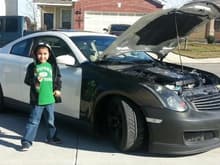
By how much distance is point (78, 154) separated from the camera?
5973 millimetres

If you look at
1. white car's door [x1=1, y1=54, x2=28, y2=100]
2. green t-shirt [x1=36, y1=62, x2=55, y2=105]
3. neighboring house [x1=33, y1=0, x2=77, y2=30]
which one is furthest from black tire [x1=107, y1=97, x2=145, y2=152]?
neighboring house [x1=33, y1=0, x2=77, y2=30]

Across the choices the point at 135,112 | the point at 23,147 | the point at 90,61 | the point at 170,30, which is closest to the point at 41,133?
the point at 23,147

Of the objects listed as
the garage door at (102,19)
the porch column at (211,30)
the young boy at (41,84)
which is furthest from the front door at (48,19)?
the young boy at (41,84)

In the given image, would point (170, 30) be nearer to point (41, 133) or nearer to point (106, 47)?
point (106, 47)

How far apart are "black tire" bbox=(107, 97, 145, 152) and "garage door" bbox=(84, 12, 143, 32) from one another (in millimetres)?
35546

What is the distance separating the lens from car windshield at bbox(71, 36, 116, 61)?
671cm

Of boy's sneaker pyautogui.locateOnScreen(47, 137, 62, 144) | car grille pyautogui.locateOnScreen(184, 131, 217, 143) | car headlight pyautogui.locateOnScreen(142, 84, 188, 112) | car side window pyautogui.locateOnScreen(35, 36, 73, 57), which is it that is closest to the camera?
car headlight pyautogui.locateOnScreen(142, 84, 188, 112)

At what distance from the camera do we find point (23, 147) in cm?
608

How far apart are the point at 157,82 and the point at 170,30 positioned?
1279mm

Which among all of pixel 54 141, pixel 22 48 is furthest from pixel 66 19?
pixel 54 141

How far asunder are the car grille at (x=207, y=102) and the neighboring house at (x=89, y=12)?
3514 centimetres

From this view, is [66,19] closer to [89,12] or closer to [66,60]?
[89,12]

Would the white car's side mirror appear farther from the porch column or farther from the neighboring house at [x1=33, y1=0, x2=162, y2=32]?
the porch column

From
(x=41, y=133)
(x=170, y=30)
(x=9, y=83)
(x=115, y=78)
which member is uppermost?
(x=170, y=30)
